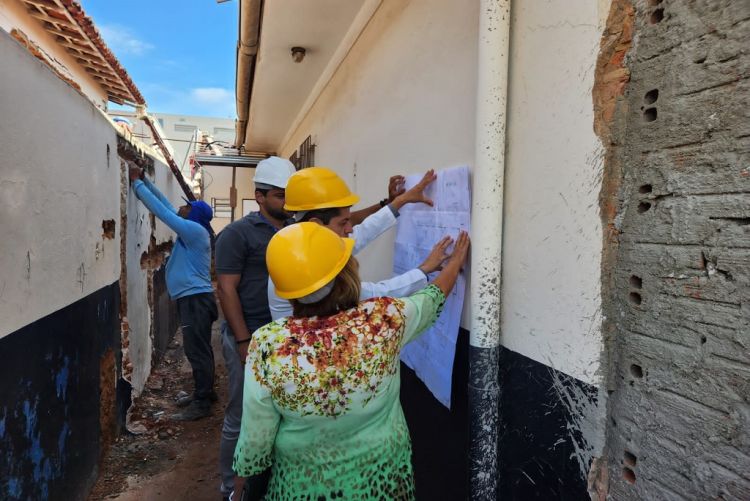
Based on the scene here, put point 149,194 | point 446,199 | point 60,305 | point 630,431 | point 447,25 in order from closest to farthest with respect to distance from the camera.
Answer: point 630,431 < point 446,199 < point 447,25 < point 60,305 < point 149,194

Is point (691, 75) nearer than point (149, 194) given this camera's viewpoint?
Yes

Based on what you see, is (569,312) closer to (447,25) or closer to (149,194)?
(447,25)

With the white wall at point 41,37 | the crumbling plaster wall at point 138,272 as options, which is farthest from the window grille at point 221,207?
the crumbling plaster wall at point 138,272

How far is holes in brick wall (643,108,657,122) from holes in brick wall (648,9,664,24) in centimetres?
23

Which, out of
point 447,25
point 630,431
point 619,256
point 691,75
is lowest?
point 630,431

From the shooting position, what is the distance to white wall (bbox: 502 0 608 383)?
143cm

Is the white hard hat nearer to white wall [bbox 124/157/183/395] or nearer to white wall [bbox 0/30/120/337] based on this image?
white wall [bbox 0/30/120/337]

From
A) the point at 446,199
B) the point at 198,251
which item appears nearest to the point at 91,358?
the point at 198,251

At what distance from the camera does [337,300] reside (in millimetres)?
1511

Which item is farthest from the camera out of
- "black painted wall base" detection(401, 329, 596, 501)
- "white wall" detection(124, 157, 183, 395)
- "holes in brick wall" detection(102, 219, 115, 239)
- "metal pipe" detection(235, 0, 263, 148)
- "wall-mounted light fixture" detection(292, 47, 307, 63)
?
"wall-mounted light fixture" detection(292, 47, 307, 63)

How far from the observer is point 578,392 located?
58.2 inches

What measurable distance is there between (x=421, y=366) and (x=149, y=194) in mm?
3138

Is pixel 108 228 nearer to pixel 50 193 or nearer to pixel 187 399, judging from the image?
pixel 50 193

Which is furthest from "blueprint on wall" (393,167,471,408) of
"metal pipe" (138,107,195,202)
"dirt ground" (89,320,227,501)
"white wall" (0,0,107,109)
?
"metal pipe" (138,107,195,202)
